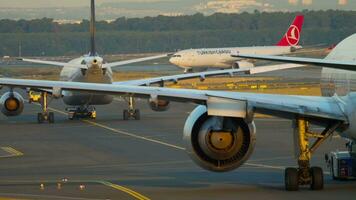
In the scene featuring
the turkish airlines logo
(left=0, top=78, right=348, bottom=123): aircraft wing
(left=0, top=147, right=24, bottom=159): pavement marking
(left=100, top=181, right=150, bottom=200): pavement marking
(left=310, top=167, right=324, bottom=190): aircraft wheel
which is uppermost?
the turkish airlines logo

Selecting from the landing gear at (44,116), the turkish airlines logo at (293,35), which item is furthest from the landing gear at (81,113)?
the turkish airlines logo at (293,35)

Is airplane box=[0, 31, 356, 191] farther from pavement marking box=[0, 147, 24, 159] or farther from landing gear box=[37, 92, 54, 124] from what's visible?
landing gear box=[37, 92, 54, 124]

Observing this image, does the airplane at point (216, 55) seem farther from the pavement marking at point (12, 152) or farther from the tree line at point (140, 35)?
the pavement marking at point (12, 152)

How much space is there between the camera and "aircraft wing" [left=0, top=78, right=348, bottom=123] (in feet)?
66.1

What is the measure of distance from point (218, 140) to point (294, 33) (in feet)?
A: 345

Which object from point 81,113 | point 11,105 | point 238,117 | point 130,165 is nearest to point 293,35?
point 81,113

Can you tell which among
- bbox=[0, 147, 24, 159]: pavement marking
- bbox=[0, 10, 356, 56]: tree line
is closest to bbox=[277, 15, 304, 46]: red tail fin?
bbox=[0, 10, 356, 56]: tree line

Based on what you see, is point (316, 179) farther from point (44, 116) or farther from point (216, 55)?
point (216, 55)

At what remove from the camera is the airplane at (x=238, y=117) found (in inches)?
795

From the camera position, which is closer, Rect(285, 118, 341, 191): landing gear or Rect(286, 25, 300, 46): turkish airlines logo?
Rect(285, 118, 341, 191): landing gear

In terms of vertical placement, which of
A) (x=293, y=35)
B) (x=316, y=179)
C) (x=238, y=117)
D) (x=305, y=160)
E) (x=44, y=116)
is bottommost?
(x=44, y=116)

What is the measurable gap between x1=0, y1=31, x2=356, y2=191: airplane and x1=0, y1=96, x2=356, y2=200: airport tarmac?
2.43 ft

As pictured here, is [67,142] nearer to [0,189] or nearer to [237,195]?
[0,189]

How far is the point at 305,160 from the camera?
69.6 feet
